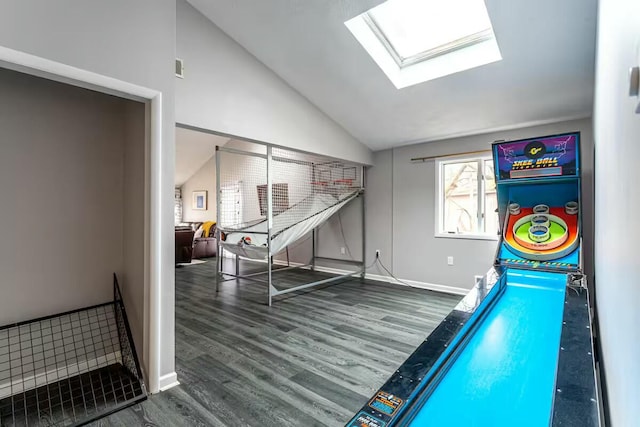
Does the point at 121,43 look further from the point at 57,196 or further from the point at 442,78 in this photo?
the point at 442,78

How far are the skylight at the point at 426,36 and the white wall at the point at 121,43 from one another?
1.66 m

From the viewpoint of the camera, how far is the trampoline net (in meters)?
4.82

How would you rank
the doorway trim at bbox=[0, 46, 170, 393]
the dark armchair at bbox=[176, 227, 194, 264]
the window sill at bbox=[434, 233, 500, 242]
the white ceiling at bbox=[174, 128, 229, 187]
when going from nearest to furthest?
1. the doorway trim at bbox=[0, 46, 170, 393]
2. the window sill at bbox=[434, 233, 500, 242]
3. the dark armchair at bbox=[176, 227, 194, 264]
4. the white ceiling at bbox=[174, 128, 229, 187]

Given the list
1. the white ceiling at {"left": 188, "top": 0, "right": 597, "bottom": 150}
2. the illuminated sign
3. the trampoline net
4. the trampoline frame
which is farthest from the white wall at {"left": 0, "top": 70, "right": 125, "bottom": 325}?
the illuminated sign

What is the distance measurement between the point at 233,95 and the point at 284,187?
72.6 inches

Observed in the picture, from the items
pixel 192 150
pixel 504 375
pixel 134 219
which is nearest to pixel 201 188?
pixel 192 150

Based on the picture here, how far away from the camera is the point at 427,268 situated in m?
4.79

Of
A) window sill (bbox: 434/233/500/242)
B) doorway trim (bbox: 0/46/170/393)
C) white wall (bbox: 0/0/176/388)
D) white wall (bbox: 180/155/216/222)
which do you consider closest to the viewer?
white wall (bbox: 0/0/176/388)

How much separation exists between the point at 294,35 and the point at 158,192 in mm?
2048

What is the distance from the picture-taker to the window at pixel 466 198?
4.29 metres

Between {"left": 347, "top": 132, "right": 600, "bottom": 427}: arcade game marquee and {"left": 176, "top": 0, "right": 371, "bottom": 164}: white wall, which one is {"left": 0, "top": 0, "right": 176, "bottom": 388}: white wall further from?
{"left": 347, "top": 132, "right": 600, "bottom": 427}: arcade game marquee

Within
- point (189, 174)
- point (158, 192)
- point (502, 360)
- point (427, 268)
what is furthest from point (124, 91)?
point (189, 174)

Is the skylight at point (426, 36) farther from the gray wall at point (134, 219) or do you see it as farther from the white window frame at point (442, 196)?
the gray wall at point (134, 219)

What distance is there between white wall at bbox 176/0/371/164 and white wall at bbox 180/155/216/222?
18.8 ft
